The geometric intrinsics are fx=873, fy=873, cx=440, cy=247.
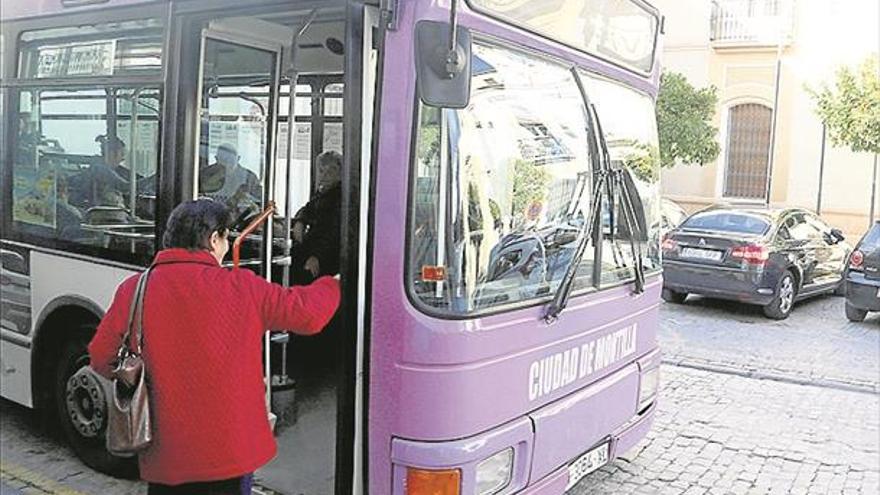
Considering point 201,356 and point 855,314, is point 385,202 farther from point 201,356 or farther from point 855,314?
point 855,314

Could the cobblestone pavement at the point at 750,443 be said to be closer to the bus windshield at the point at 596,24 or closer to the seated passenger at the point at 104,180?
the bus windshield at the point at 596,24

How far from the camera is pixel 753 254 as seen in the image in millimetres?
10156

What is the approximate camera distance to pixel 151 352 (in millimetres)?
2639

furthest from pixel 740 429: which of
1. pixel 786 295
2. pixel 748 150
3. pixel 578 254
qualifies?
pixel 748 150

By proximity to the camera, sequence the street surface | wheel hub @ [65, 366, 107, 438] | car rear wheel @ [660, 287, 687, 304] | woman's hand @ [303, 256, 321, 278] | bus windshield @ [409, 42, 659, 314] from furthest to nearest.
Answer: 1. car rear wheel @ [660, 287, 687, 304]
2. the street surface
3. woman's hand @ [303, 256, 321, 278]
4. wheel hub @ [65, 366, 107, 438]
5. bus windshield @ [409, 42, 659, 314]

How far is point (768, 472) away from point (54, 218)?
4243 millimetres

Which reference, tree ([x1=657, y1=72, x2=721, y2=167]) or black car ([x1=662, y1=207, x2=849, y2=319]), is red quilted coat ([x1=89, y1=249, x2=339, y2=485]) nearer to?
black car ([x1=662, y1=207, x2=849, y2=319])

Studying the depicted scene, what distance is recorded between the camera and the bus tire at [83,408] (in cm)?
434

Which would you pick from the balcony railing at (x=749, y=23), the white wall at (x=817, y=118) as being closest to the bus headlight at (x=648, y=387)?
the balcony railing at (x=749, y=23)

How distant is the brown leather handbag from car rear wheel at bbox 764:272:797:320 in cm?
903

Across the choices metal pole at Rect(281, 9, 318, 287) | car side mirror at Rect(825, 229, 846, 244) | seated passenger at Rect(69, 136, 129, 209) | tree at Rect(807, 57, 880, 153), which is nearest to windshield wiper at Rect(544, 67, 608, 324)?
metal pole at Rect(281, 9, 318, 287)

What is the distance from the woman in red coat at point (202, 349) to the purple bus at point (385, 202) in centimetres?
42

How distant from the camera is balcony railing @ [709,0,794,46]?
17.4m

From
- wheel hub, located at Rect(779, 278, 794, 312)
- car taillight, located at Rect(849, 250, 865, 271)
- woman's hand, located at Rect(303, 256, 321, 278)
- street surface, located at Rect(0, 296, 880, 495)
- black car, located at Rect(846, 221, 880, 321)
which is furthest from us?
wheel hub, located at Rect(779, 278, 794, 312)
